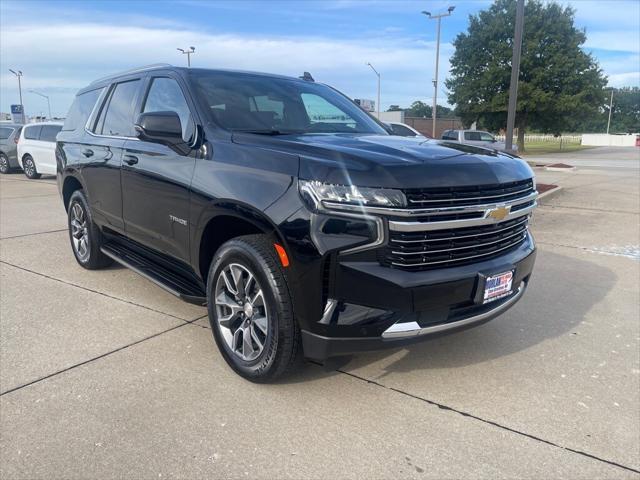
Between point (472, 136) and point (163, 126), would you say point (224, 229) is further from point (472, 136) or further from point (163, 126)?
point (472, 136)

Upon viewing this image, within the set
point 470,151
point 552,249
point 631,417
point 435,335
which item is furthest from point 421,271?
point 552,249

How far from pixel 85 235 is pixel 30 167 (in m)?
13.1

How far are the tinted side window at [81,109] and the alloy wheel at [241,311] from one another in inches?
124

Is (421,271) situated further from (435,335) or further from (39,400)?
(39,400)

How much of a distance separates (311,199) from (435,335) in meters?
1.00

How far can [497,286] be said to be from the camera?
3.21m

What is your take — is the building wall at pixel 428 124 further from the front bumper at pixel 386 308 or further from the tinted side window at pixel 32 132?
the front bumper at pixel 386 308

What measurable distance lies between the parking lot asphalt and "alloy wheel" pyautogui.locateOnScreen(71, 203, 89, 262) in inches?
26.4

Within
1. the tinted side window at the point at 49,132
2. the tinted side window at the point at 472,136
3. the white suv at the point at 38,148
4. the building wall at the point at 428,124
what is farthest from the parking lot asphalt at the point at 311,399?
the building wall at the point at 428,124

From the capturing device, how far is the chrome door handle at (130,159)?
14.2ft

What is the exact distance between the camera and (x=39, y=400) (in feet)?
10.4

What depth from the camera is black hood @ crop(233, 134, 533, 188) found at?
2.78 meters

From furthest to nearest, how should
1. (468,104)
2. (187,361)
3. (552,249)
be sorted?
(468,104)
(552,249)
(187,361)

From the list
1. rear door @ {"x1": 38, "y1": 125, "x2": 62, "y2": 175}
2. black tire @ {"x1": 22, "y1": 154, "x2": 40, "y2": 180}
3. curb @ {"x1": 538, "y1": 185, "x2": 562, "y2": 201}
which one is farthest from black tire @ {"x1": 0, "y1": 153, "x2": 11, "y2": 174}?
curb @ {"x1": 538, "y1": 185, "x2": 562, "y2": 201}
